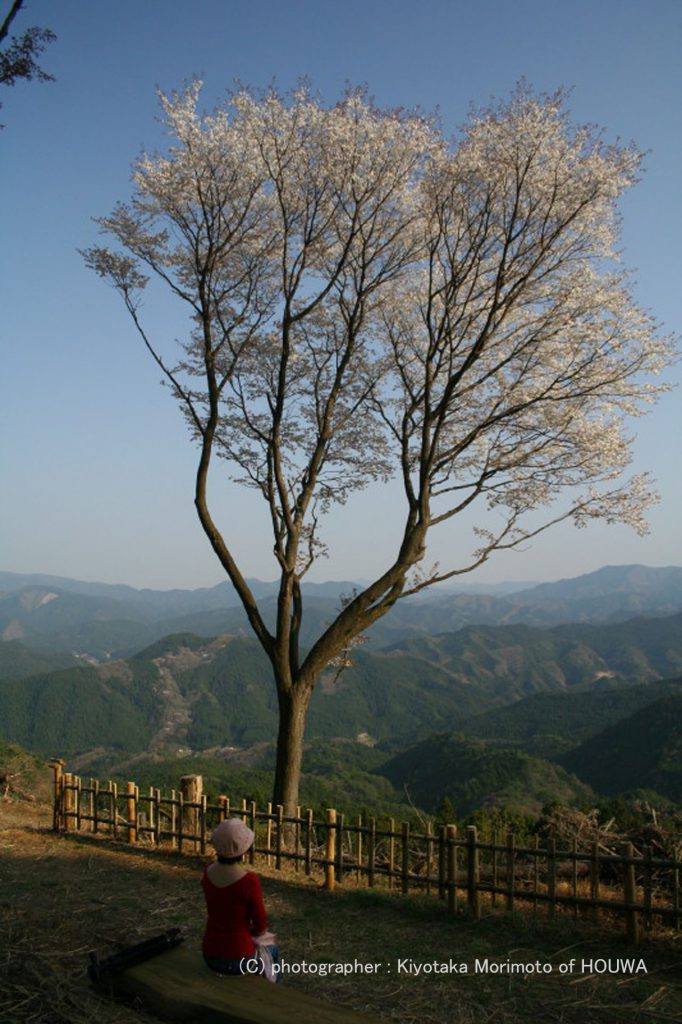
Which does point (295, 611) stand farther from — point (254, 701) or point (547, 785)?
point (254, 701)

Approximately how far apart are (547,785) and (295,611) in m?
77.4

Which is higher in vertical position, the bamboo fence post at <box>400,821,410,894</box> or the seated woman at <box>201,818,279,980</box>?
the seated woman at <box>201,818,279,980</box>

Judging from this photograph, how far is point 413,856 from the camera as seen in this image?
10.2 metres

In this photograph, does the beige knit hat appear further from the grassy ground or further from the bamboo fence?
the bamboo fence

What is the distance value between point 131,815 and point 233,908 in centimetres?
733

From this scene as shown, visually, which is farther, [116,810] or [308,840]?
[116,810]

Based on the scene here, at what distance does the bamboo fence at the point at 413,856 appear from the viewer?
23.5ft

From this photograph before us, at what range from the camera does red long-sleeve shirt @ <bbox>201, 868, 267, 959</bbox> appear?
4.25 metres

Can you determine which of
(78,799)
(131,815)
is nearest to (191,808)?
(131,815)

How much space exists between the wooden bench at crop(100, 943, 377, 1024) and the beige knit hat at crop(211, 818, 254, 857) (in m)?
0.78

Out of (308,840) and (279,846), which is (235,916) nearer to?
(308,840)

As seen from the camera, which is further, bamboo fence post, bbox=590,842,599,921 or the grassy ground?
bamboo fence post, bbox=590,842,599,921

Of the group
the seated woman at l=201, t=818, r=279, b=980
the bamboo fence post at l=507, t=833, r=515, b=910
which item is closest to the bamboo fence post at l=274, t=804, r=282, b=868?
the bamboo fence post at l=507, t=833, r=515, b=910

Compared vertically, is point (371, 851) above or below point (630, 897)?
below
